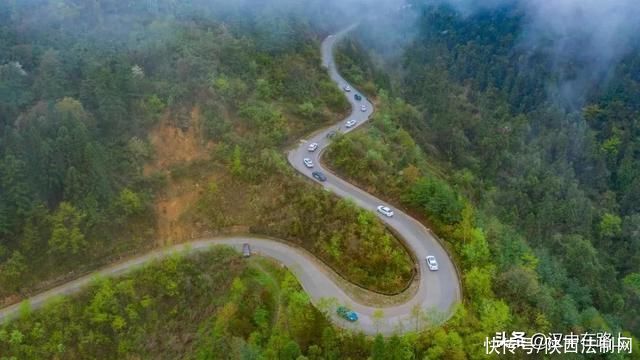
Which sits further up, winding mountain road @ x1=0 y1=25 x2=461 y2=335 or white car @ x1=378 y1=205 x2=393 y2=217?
white car @ x1=378 y1=205 x2=393 y2=217

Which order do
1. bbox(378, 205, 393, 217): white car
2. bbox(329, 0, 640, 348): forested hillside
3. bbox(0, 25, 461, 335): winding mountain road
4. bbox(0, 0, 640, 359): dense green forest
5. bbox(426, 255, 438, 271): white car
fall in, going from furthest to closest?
1. bbox(378, 205, 393, 217): white car
2. bbox(329, 0, 640, 348): forested hillside
3. bbox(426, 255, 438, 271): white car
4. bbox(0, 0, 640, 359): dense green forest
5. bbox(0, 25, 461, 335): winding mountain road

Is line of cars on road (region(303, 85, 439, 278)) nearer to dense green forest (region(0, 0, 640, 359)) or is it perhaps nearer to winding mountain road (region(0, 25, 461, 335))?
winding mountain road (region(0, 25, 461, 335))

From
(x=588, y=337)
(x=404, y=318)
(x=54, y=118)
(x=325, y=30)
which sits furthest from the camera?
(x=325, y=30)

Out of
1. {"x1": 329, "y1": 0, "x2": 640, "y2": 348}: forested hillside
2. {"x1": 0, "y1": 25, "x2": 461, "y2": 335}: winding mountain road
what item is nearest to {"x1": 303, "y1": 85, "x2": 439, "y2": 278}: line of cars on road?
{"x1": 0, "y1": 25, "x2": 461, "y2": 335}: winding mountain road

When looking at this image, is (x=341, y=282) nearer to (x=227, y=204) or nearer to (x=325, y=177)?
(x=325, y=177)

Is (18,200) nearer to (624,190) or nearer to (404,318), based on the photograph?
(404,318)

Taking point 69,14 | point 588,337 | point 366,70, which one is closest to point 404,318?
point 588,337
